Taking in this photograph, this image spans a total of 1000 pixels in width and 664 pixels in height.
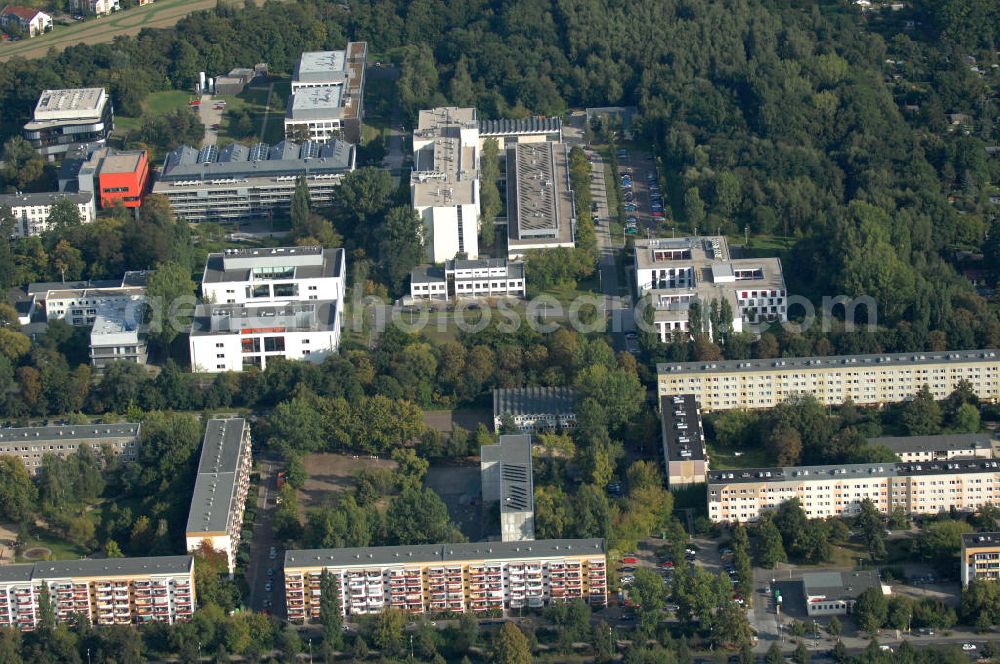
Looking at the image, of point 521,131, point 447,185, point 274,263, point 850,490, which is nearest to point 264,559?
point 274,263

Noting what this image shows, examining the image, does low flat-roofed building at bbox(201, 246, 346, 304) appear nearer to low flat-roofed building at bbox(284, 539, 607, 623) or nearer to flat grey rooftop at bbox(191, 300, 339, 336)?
flat grey rooftop at bbox(191, 300, 339, 336)

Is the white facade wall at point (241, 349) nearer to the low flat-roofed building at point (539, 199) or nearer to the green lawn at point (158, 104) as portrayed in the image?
the low flat-roofed building at point (539, 199)

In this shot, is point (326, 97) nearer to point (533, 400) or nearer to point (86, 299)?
point (86, 299)

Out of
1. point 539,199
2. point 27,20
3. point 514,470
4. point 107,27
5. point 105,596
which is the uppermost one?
point 27,20

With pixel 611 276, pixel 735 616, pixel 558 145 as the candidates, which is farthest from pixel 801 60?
pixel 735 616

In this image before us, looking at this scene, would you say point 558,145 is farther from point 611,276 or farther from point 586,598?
point 586,598

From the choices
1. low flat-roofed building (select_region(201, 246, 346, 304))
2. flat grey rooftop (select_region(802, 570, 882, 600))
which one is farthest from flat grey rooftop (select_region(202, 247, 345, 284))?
flat grey rooftop (select_region(802, 570, 882, 600))

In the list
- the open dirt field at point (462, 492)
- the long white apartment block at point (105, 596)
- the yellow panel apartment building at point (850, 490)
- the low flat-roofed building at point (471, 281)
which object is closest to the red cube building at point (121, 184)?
the low flat-roofed building at point (471, 281)
